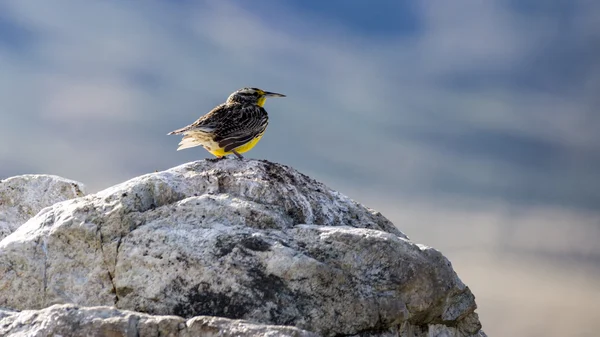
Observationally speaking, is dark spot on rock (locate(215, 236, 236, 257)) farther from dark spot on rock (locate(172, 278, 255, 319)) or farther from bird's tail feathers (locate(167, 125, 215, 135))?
bird's tail feathers (locate(167, 125, 215, 135))

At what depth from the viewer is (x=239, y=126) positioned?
1362 cm

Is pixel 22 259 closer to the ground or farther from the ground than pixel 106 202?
closer to the ground

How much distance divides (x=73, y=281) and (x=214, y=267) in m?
1.67

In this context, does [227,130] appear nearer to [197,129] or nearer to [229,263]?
[197,129]

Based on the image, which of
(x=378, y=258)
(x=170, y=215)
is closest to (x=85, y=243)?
(x=170, y=215)

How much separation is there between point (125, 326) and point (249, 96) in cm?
917

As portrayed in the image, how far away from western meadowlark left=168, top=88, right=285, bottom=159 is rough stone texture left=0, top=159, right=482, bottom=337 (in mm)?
3471

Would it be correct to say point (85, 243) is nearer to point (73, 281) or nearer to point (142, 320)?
point (73, 281)

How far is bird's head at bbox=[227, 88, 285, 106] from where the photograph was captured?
1562 cm

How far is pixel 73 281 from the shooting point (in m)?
8.76

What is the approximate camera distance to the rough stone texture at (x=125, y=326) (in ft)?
22.5

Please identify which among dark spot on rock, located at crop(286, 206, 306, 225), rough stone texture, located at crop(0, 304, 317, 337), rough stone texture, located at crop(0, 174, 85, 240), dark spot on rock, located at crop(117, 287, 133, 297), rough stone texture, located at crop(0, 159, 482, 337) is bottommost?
rough stone texture, located at crop(0, 304, 317, 337)

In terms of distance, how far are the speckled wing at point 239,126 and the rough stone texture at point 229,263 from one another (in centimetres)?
342

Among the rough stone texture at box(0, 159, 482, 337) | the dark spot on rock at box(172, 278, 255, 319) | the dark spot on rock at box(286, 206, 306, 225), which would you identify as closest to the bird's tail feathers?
the rough stone texture at box(0, 159, 482, 337)
